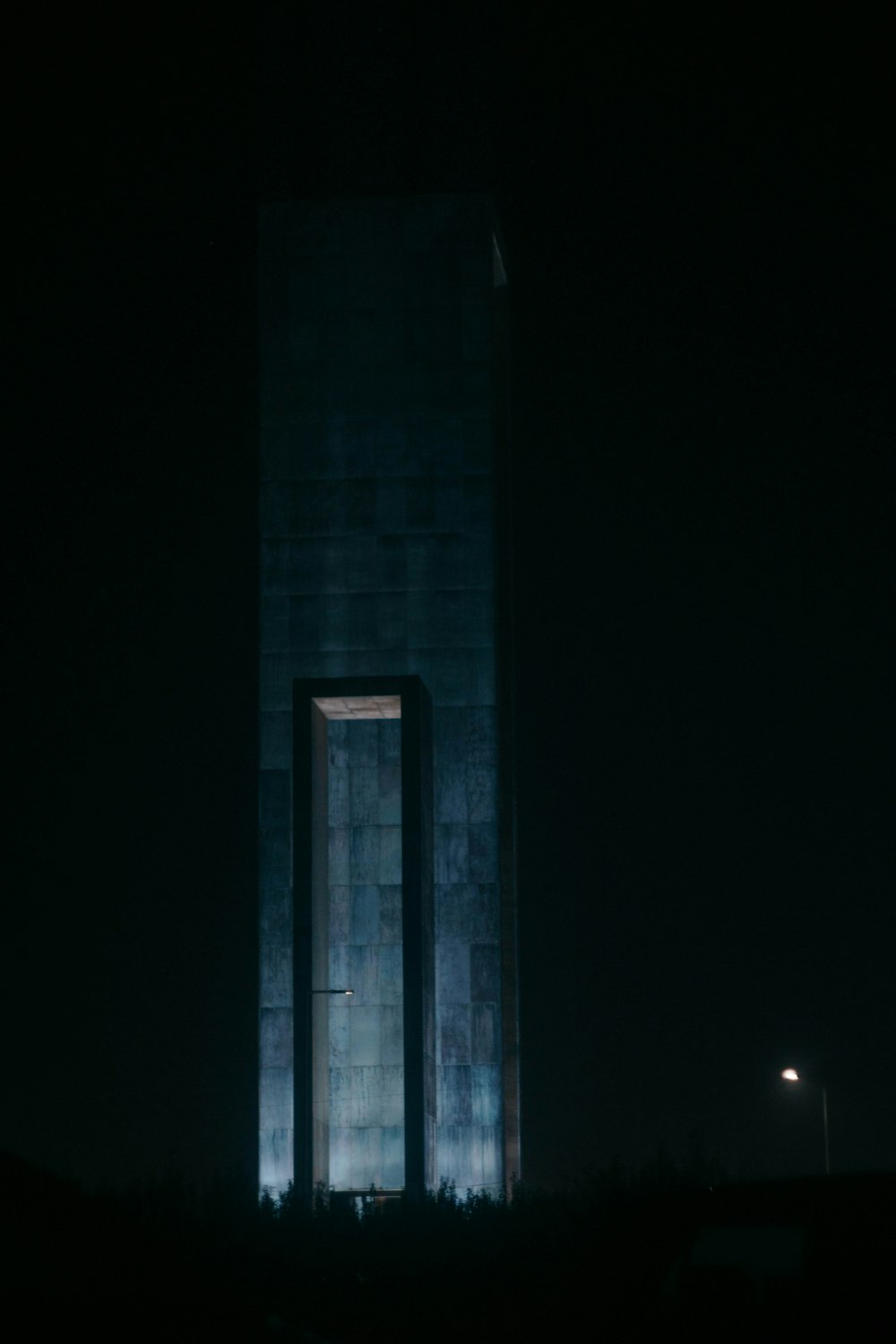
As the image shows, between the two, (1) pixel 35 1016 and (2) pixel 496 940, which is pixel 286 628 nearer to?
(2) pixel 496 940

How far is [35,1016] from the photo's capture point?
50.2m

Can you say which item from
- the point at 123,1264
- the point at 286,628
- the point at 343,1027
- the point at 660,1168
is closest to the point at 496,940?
the point at 343,1027

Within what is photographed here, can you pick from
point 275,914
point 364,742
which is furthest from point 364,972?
point 364,742

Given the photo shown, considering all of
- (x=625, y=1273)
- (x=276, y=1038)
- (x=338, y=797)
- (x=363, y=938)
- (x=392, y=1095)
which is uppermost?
(x=338, y=797)

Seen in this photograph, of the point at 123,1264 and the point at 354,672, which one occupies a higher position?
the point at 354,672

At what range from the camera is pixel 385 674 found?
115 feet

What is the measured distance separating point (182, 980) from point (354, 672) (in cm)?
1562

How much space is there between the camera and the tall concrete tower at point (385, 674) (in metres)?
33.6

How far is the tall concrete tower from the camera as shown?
110ft

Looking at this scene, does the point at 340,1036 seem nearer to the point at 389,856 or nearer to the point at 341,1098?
the point at 341,1098

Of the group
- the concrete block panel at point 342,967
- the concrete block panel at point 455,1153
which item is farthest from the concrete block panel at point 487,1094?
the concrete block panel at point 342,967

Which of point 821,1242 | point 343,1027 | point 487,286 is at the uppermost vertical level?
point 487,286

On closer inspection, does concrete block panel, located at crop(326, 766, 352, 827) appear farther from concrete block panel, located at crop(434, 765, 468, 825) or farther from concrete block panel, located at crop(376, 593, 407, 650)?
concrete block panel, located at crop(376, 593, 407, 650)

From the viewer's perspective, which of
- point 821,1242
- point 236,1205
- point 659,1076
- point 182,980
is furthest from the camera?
point 659,1076
